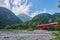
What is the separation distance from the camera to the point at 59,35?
351 centimetres

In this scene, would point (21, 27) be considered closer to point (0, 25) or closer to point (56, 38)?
point (0, 25)

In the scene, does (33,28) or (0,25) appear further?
(0,25)

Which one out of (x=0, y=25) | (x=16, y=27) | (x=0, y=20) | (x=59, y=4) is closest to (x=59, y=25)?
(x=59, y=4)

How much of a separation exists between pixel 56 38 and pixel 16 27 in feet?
142

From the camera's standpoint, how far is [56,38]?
142 inches

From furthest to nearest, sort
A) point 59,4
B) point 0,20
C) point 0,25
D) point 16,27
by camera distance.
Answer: point 0,20 → point 0,25 → point 16,27 → point 59,4

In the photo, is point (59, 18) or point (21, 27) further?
point (21, 27)

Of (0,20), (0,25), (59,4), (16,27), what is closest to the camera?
(59,4)


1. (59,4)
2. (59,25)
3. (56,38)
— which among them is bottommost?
(56,38)

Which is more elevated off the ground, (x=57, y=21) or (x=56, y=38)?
(x=57, y=21)

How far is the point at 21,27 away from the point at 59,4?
44756 mm

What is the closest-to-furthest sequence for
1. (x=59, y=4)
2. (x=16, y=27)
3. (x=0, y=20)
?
(x=59, y=4), (x=16, y=27), (x=0, y=20)

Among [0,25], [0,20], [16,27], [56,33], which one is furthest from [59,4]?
[0,20]

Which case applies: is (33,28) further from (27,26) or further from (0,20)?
(0,20)
